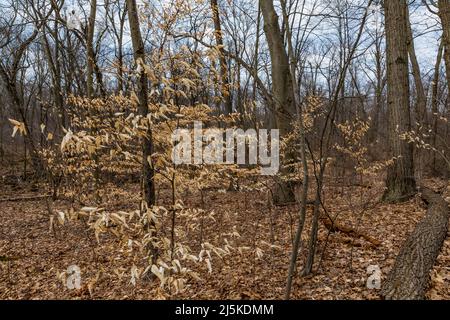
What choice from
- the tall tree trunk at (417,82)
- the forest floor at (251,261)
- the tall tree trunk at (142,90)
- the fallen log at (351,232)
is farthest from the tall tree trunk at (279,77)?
the tall tree trunk at (417,82)

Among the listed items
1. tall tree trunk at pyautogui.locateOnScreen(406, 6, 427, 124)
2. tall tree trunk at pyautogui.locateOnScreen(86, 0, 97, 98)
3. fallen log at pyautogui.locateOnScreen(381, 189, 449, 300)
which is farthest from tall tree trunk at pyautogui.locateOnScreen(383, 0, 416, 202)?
tall tree trunk at pyautogui.locateOnScreen(86, 0, 97, 98)

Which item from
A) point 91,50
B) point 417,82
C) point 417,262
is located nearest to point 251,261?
point 417,262

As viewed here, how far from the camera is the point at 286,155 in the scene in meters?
7.23

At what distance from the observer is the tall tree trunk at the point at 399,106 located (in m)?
6.43

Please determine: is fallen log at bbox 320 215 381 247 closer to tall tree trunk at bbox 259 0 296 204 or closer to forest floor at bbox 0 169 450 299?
forest floor at bbox 0 169 450 299

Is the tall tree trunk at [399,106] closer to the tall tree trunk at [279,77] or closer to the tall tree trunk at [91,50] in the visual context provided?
the tall tree trunk at [279,77]

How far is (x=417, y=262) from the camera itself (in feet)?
11.0

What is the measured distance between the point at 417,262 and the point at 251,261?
202 cm

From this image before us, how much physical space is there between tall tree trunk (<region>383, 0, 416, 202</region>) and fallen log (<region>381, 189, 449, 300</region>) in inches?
63.8

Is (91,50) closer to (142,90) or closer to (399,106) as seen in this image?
(142,90)

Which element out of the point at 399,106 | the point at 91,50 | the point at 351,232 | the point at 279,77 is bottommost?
the point at 351,232

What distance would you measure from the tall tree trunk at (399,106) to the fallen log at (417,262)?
162cm

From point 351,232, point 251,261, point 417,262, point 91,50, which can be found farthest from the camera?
point 91,50
